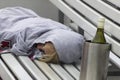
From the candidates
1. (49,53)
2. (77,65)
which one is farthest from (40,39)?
(77,65)

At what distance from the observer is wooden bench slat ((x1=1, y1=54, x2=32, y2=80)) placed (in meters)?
1.25

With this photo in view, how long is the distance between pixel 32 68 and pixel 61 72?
0.42ft

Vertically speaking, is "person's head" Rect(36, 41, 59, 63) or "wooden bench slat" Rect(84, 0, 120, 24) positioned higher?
"wooden bench slat" Rect(84, 0, 120, 24)

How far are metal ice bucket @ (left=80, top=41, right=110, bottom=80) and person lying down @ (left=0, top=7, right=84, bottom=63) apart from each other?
0.32 m

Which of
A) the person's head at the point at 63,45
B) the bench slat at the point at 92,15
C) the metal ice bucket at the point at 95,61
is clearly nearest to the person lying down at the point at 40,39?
the person's head at the point at 63,45

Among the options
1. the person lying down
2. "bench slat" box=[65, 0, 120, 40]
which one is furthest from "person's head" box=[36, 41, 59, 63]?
"bench slat" box=[65, 0, 120, 40]

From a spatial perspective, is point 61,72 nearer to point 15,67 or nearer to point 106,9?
point 15,67

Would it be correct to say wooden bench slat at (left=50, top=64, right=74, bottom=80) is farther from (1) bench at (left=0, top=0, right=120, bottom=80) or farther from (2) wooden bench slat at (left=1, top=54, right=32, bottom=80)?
(2) wooden bench slat at (left=1, top=54, right=32, bottom=80)

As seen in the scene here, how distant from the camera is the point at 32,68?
134 centimetres

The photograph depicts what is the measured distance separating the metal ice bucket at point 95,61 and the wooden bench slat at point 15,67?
275 millimetres

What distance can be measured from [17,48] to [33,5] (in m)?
0.87

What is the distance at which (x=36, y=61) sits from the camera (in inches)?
56.2

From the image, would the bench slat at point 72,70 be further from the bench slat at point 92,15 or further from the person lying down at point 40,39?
the bench slat at point 92,15

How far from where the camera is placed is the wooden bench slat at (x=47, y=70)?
49.3 inches
